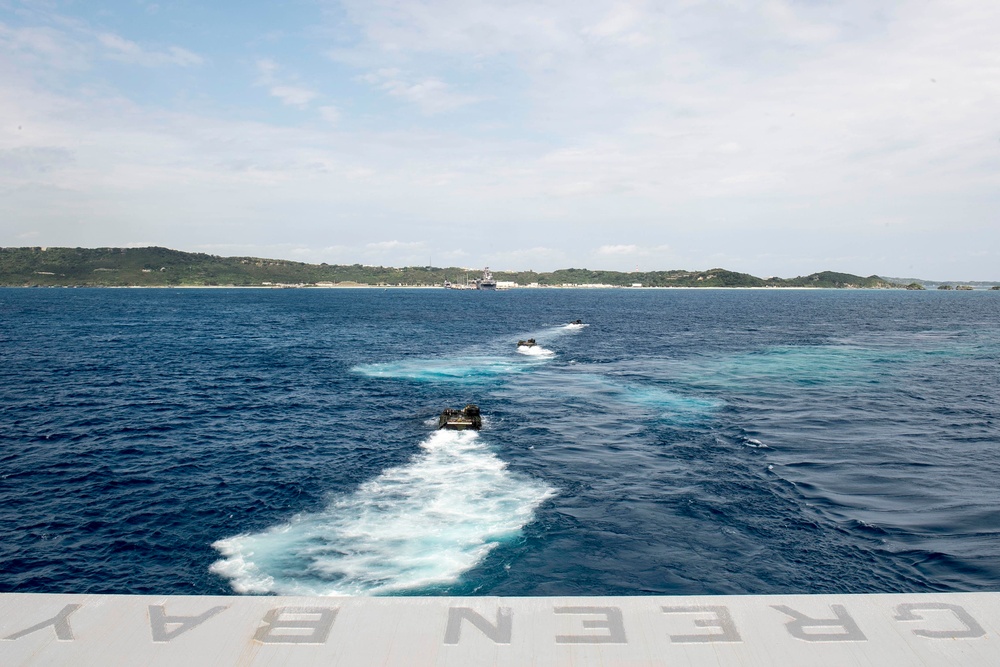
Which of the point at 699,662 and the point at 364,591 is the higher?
the point at 699,662

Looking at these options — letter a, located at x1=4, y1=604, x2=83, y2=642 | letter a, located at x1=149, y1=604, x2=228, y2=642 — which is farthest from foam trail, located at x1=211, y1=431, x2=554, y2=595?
letter a, located at x1=4, y1=604, x2=83, y2=642

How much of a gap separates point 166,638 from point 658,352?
9653 centimetres

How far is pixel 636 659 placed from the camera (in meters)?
13.7

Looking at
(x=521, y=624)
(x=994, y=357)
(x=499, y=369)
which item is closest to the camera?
(x=521, y=624)

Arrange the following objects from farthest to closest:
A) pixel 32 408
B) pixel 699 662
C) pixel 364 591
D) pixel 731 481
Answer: pixel 32 408 < pixel 731 481 < pixel 364 591 < pixel 699 662

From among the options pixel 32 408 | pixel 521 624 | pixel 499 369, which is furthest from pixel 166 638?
pixel 499 369

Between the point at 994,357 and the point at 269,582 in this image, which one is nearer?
the point at 269,582

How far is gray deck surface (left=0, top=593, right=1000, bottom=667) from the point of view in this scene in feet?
45.3

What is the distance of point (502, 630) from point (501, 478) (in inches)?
979

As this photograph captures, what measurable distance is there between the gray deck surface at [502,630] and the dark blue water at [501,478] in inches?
404

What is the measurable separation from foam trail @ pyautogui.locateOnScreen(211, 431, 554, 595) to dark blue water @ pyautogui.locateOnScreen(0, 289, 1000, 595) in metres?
0.15

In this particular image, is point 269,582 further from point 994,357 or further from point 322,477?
point 994,357

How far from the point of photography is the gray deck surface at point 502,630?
543 inches

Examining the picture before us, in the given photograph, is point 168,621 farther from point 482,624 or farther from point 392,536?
point 392,536
